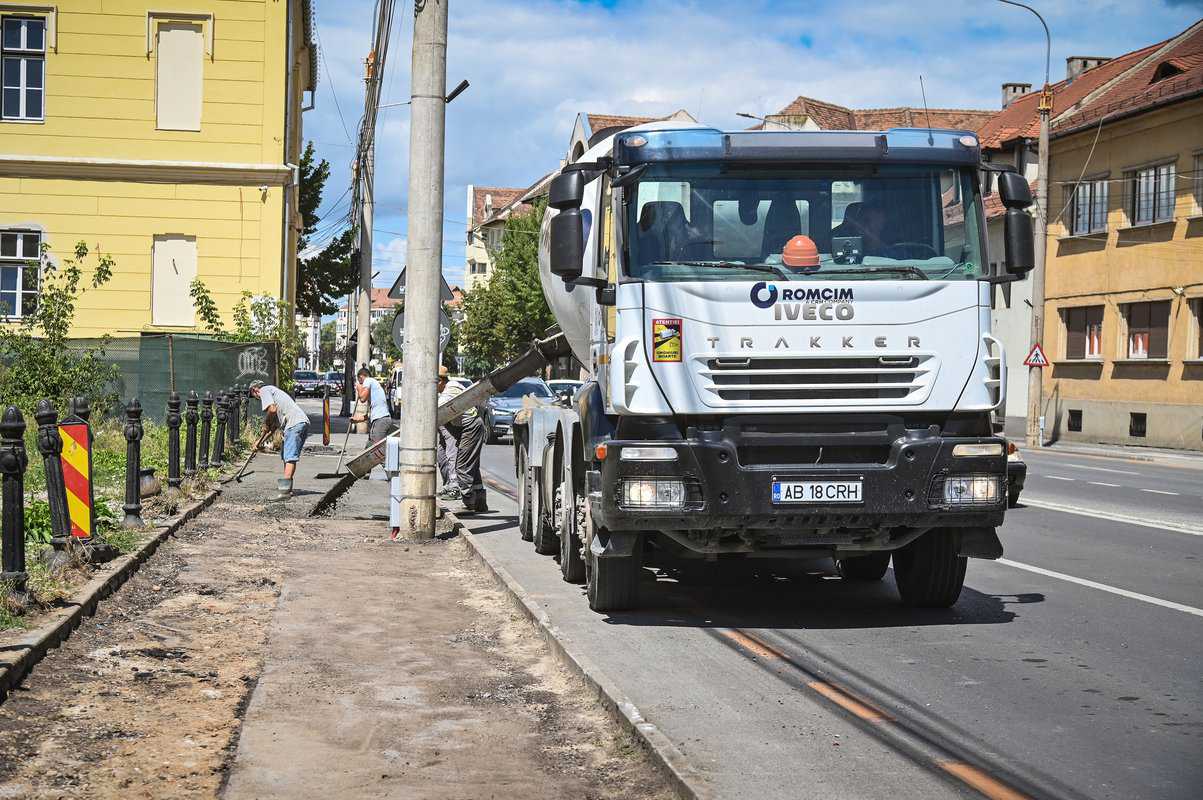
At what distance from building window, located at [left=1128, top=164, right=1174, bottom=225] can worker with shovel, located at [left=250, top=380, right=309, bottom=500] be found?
24.7 m

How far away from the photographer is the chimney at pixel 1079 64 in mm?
49281

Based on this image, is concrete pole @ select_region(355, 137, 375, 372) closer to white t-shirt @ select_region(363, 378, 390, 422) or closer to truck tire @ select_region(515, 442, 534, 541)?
white t-shirt @ select_region(363, 378, 390, 422)

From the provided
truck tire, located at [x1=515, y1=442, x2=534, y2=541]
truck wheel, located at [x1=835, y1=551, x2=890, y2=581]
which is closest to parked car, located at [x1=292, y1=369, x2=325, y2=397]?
truck tire, located at [x1=515, y1=442, x2=534, y2=541]

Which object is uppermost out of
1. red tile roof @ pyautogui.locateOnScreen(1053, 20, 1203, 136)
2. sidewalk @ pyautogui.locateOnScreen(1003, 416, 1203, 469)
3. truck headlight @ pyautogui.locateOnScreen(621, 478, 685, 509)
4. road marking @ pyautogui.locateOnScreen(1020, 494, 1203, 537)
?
red tile roof @ pyautogui.locateOnScreen(1053, 20, 1203, 136)

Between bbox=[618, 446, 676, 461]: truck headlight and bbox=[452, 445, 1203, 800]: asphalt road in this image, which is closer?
bbox=[452, 445, 1203, 800]: asphalt road

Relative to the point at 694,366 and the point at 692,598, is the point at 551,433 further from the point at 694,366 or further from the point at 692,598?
the point at 694,366

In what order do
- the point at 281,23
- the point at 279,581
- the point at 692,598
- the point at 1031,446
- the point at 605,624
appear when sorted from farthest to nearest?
the point at 1031,446 < the point at 281,23 < the point at 279,581 < the point at 692,598 < the point at 605,624

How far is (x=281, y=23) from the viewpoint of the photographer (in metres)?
29.0

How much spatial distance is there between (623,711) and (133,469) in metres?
7.30

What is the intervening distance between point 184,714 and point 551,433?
5.03m

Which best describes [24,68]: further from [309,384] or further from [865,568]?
[309,384]

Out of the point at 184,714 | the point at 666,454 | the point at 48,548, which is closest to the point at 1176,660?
the point at 666,454

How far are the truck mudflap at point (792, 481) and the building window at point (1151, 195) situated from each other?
97.2ft

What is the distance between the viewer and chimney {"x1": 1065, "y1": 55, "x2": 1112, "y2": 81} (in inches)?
1940
